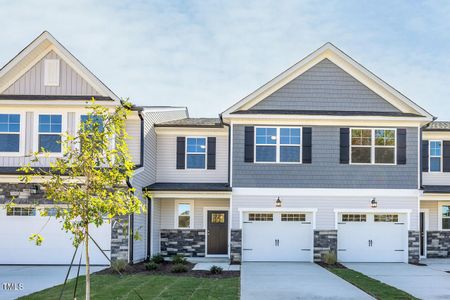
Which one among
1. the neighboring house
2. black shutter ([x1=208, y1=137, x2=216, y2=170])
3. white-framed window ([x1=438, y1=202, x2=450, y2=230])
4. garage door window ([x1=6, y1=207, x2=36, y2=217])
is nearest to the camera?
the neighboring house

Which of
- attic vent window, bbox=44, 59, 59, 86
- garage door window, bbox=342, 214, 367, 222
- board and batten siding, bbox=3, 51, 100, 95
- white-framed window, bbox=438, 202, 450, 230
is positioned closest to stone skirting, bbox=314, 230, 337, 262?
garage door window, bbox=342, 214, 367, 222

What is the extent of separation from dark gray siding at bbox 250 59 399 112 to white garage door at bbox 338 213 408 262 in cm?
401

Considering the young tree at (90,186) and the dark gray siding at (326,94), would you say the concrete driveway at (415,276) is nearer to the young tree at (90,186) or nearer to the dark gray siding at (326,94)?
the dark gray siding at (326,94)

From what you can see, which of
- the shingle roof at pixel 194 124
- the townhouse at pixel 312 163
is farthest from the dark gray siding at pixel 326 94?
the shingle roof at pixel 194 124

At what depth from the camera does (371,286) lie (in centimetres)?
1384

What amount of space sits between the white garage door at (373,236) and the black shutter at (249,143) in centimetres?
402

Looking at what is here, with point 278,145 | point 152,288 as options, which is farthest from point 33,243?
point 278,145

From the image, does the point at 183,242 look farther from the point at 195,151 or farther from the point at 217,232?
the point at 195,151

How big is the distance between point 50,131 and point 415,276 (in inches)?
494

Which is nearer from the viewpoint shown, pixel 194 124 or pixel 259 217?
pixel 259 217

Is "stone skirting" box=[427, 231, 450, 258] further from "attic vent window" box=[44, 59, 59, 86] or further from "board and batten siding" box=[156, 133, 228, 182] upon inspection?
"attic vent window" box=[44, 59, 59, 86]

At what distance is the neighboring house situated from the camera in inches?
711

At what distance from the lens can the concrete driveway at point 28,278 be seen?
13000 mm

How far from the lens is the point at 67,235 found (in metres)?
18.2
